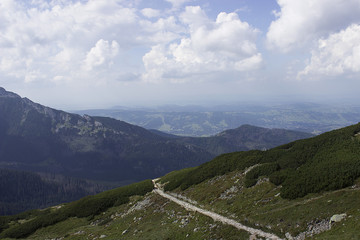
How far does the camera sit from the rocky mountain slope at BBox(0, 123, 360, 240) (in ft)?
89.4

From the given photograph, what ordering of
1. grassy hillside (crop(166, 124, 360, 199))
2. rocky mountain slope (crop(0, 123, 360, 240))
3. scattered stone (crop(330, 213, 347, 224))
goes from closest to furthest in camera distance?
scattered stone (crop(330, 213, 347, 224)) → rocky mountain slope (crop(0, 123, 360, 240)) → grassy hillside (crop(166, 124, 360, 199))

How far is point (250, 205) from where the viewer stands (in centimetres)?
3688

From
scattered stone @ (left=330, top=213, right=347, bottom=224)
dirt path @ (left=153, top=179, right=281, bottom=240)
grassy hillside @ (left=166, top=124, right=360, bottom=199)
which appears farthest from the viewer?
grassy hillside @ (left=166, top=124, right=360, bottom=199)

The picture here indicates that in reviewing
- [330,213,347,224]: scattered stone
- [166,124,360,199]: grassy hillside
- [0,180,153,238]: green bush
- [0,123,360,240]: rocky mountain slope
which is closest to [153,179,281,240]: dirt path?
[0,123,360,240]: rocky mountain slope

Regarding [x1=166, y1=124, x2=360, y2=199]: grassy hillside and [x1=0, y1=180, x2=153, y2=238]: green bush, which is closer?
[x1=166, y1=124, x2=360, y2=199]: grassy hillside

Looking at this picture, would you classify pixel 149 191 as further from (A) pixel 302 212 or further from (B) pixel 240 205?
(A) pixel 302 212

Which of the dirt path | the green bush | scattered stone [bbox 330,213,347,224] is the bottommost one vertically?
the green bush

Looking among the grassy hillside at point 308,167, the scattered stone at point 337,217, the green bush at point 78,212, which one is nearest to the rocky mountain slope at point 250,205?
the scattered stone at point 337,217

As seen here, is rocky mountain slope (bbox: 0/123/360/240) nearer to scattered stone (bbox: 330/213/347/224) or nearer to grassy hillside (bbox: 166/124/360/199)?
scattered stone (bbox: 330/213/347/224)

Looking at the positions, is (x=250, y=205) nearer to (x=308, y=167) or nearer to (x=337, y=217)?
(x=337, y=217)

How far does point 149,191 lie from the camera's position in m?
72.1

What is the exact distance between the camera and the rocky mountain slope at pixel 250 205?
27.2 m

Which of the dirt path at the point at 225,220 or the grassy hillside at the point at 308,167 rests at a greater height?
the grassy hillside at the point at 308,167

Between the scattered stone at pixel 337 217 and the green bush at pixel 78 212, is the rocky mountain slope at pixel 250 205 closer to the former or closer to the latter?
the scattered stone at pixel 337 217
